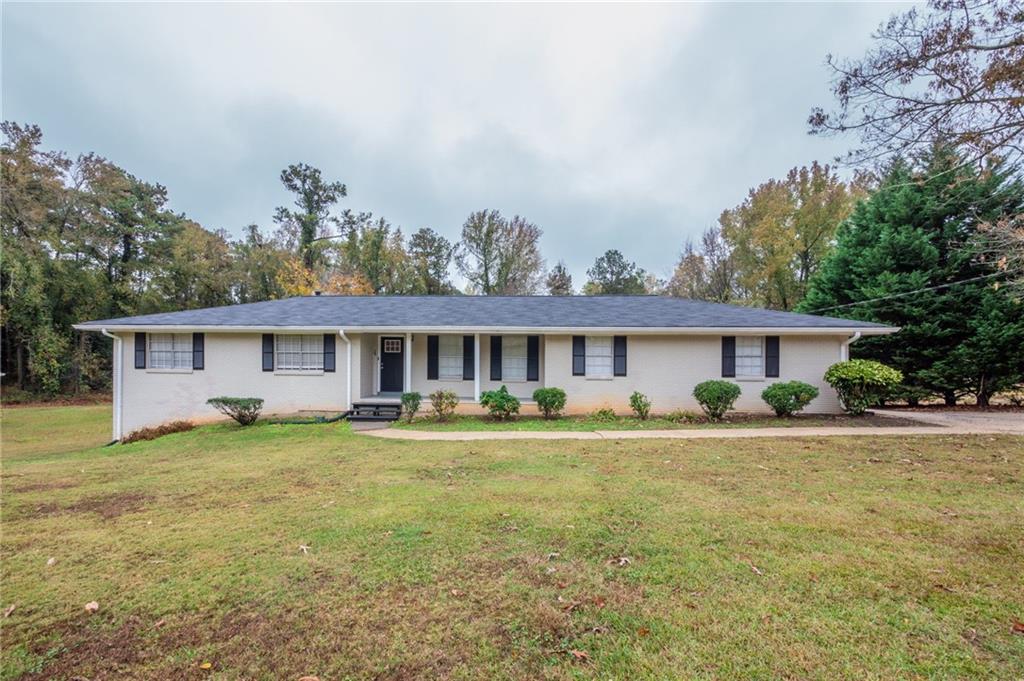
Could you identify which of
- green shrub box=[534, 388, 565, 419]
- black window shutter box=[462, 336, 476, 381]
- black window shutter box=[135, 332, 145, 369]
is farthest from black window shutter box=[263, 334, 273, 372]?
green shrub box=[534, 388, 565, 419]

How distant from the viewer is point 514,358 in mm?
13695

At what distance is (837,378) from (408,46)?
52.0 ft

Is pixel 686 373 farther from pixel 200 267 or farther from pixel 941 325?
pixel 200 267

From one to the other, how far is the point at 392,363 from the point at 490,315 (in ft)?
12.0

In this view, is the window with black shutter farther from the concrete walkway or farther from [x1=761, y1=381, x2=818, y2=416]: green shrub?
[x1=761, y1=381, x2=818, y2=416]: green shrub

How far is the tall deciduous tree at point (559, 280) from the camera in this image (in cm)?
3309

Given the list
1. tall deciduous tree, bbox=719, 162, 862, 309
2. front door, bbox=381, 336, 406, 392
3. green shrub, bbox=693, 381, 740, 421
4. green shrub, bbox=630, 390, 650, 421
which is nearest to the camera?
green shrub, bbox=693, 381, 740, 421

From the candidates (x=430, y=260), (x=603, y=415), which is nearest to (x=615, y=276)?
(x=430, y=260)

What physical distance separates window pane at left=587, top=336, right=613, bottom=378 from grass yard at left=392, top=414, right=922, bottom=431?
1.51m

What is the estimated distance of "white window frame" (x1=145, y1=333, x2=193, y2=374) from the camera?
12492mm

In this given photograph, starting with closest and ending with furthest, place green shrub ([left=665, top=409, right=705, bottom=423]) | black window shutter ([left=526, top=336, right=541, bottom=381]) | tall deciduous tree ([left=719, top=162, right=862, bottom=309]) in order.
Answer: green shrub ([left=665, top=409, right=705, bottom=423]), black window shutter ([left=526, top=336, right=541, bottom=381]), tall deciduous tree ([left=719, top=162, right=862, bottom=309])

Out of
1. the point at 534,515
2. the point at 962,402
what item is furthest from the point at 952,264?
the point at 534,515

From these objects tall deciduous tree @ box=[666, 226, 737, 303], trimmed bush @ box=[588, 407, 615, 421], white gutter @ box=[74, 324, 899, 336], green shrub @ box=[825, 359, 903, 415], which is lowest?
trimmed bush @ box=[588, 407, 615, 421]

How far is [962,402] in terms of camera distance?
A: 16.1 metres
